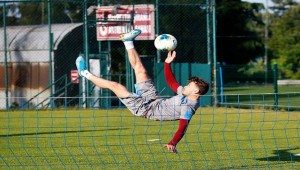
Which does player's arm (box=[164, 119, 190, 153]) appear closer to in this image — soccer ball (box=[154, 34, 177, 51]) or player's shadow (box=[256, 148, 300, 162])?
soccer ball (box=[154, 34, 177, 51])

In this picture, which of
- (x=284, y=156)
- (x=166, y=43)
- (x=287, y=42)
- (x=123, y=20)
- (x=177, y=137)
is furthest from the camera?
(x=287, y=42)

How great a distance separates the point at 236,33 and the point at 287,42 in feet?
16.5

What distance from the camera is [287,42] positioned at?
50.3m

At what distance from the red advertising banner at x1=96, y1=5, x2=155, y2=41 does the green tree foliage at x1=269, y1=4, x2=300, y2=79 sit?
80.1 feet

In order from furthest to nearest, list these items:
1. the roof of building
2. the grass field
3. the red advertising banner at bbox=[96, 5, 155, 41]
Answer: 1. the roof of building
2. the red advertising banner at bbox=[96, 5, 155, 41]
3. the grass field

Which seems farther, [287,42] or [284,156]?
[287,42]

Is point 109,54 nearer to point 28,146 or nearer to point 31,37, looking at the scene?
point 31,37

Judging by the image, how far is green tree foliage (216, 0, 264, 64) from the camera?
4778 cm

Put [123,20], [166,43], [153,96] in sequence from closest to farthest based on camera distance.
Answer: [153,96]
[166,43]
[123,20]

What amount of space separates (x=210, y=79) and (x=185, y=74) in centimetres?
93

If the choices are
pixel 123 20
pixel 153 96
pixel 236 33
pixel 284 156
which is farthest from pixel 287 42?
pixel 153 96

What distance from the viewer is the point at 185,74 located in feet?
67.7

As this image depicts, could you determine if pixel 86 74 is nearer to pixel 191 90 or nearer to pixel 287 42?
pixel 191 90

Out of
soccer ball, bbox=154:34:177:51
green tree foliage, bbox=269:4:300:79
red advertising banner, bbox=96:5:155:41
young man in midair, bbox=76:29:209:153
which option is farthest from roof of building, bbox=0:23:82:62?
green tree foliage, bbox=269:4:300:79
